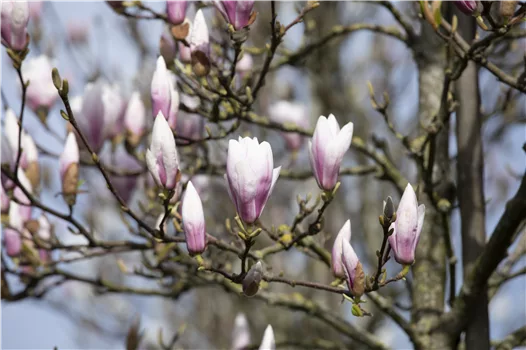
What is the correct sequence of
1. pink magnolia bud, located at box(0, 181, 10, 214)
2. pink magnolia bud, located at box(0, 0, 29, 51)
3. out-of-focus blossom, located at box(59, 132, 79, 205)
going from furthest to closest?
pink magnolia bud, located at box(0, 181, 10, 214)
out-of-focus blossom, located at box(59, 132, 79, 205)
pink magnolia bud, located at box(0, 0, 29, 51)

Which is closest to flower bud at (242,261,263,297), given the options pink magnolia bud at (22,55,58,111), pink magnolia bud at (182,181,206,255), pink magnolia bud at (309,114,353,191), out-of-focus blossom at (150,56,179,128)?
pink magnolia bud at (182,181,206,255)

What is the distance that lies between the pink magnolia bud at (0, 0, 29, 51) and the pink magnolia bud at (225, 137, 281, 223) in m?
0.80

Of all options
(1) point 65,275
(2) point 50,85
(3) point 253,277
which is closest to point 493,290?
(3) point 253,277

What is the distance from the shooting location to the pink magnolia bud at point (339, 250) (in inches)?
64.3

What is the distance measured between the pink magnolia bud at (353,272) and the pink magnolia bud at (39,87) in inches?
55.8

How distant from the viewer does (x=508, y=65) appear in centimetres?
279

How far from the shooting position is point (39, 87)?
8.08 feet

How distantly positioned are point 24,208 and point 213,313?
14.2 ft

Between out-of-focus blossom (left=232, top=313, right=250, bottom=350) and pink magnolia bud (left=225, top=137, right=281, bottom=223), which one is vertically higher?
pink magnolia bud (left=225, top=137, right=281, bottom=223)

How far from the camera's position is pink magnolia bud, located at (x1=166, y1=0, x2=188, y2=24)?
1.95 metres

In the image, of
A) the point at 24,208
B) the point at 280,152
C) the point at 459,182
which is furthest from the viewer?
the point at 280,152

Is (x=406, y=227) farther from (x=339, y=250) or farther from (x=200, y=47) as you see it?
(x=200, y=47)

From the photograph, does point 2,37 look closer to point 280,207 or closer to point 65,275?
point 65,275

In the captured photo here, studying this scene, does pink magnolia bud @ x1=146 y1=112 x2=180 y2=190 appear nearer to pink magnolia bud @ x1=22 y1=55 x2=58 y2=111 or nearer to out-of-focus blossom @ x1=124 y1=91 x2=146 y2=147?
out-of-focus blossom @ x1=124 y1=91 x2=146 y2=147
